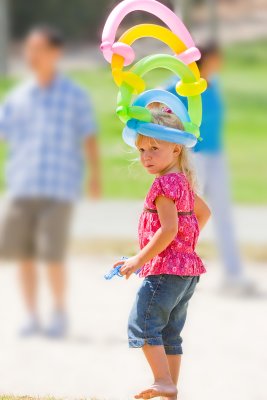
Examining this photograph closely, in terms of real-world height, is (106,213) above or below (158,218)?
above

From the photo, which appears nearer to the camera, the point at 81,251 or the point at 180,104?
the point at 180,104

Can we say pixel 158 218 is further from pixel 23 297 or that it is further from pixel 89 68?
pixel 89 68

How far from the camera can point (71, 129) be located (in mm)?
7781

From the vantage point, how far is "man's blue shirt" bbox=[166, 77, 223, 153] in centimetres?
852

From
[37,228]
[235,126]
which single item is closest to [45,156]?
[37,228]

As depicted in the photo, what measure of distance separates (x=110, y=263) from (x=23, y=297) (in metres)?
1.80

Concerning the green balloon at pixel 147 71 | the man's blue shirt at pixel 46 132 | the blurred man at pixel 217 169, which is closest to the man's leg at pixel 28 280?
the man's blue shirt at pixel 46 132

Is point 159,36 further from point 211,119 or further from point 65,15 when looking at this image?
point 65,15

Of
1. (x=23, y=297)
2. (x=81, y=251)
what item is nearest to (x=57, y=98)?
(x=23, y=297)

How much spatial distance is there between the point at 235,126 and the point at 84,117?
14411 mm

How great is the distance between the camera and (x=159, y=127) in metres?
4.46

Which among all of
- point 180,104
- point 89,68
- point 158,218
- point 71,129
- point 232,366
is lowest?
point 232,366

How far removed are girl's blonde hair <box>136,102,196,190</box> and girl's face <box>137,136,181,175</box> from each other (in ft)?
0.10

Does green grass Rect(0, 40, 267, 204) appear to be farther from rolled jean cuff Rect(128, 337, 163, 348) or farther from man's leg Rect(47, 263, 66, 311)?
man's leg Rect(47, 263, 66, 311)
